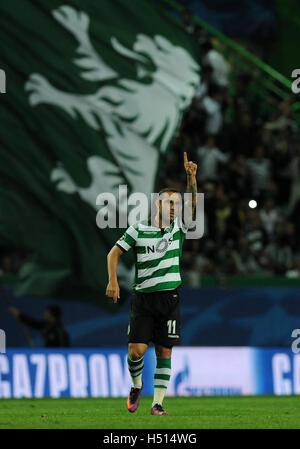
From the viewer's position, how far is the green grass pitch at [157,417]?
10594 mm

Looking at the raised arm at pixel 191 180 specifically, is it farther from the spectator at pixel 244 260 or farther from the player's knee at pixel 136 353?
the spectator at pixel 244 260

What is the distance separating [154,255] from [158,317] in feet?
2.08

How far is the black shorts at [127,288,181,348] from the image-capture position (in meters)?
11.8

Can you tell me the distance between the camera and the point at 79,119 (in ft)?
59.4

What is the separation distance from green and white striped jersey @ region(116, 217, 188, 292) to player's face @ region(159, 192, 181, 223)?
164 mm

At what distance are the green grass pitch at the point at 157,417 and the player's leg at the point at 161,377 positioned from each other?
0.13 metres

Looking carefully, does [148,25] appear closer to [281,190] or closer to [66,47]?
[66,47]

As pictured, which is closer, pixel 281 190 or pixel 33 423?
pixel 33 423

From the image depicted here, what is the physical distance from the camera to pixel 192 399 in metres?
16.1

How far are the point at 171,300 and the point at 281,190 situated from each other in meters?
11.3

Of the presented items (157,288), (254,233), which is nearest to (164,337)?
(157,288)

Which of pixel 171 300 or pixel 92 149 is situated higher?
pixel 92 149
